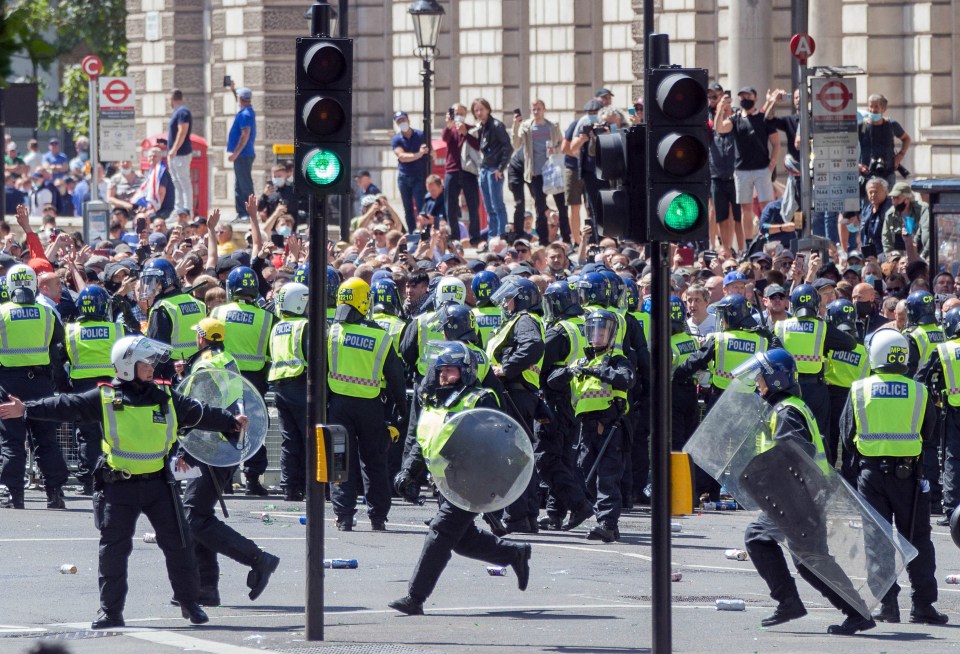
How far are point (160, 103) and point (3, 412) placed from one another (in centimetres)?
2752

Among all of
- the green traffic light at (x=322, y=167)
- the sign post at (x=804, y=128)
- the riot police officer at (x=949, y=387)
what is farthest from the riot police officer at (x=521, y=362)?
the green traffic light at (x=322, y=167)

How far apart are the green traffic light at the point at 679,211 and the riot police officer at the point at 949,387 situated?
21.5 feet

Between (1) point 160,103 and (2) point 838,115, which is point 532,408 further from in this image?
(1) point 160,103

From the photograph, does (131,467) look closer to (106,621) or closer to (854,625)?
(106,621)

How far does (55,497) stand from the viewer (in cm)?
1645

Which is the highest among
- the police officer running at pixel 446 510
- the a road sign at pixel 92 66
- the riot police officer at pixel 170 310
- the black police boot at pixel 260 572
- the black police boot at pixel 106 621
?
the a road sign at pixel 92 66

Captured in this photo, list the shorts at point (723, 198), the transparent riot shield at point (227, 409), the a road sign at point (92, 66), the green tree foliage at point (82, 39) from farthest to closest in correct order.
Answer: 1. the green tree foliage at point (82, 39)
2. the a road sign at point (92, 66)
3. the shorts at point (723, 198)
4. the transparent riot shield at point (227, 409)

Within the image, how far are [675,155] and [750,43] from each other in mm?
17977

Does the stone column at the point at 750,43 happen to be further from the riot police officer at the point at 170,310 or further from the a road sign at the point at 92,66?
the riot police officer at the point at 170,310

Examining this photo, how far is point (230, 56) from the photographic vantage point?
36.1 meters

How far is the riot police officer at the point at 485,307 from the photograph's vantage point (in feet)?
53.2

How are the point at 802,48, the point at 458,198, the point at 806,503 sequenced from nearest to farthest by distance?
1. the point at 806,503
2. the point at 802,48
3. the point at 458,198

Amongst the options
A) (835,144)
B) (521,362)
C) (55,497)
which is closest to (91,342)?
(55,497)

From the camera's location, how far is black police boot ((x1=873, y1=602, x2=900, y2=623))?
1198 cm
